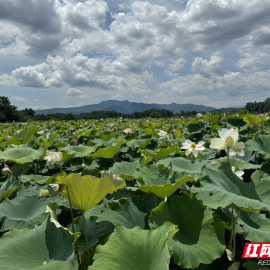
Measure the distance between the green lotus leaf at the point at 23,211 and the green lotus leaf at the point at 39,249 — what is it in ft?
1.05

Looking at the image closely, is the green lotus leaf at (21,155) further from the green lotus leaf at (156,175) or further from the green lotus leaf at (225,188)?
the green lotus leaf at (225,188)

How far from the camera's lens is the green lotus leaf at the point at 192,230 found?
96 cm

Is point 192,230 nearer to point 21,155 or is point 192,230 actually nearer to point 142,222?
point 142,222

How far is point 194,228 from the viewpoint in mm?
1089

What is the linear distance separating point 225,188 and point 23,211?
1162 millimetres

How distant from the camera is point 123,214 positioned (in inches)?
47.1

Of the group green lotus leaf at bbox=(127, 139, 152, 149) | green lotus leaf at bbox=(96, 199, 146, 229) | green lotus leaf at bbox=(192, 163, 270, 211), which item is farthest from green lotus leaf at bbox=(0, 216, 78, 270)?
green lotus leaf at bbox=(127, 139, 152, 149)

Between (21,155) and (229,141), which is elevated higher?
(229,141)

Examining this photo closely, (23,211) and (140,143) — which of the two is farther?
(140,143)

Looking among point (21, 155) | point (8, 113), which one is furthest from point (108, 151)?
point (8, 113)

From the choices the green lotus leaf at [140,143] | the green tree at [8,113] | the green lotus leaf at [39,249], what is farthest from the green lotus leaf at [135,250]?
the green tree at [8,113]

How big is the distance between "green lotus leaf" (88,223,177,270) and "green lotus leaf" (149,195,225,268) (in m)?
0.12

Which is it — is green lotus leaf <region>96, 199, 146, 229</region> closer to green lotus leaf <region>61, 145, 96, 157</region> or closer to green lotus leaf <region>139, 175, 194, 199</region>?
green lotus leaf <region>139, 175, 194, 199</region>

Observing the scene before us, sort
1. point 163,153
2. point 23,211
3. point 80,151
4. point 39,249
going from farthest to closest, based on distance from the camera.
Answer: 1. point 80,151
2. point 163,153
3. point 23,211
4. point 39,249
